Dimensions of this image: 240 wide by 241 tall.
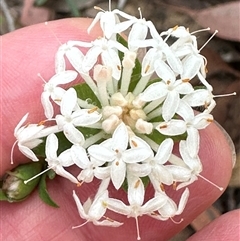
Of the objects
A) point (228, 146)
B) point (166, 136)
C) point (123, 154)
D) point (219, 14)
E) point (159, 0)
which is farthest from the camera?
point (159, 0)

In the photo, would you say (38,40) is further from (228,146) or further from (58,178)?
(228,146)

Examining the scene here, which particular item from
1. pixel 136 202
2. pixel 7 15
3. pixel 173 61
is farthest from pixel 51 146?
pixel 7 15

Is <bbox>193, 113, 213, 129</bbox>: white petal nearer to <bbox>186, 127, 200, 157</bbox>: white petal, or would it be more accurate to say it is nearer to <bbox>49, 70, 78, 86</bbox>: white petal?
<bbox>186, 127, 200, 157</bbox>: white petal

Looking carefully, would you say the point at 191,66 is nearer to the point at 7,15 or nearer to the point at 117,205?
the point at 117,205

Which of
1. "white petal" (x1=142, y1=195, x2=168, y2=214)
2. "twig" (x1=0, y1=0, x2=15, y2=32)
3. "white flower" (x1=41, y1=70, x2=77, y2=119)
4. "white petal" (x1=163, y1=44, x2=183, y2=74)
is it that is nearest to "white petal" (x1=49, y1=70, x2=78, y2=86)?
"white flower" (x1=41, y1=70, x2=77, y2=119)

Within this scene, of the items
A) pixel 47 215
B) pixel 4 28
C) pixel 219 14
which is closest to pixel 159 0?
pixel 219 14
